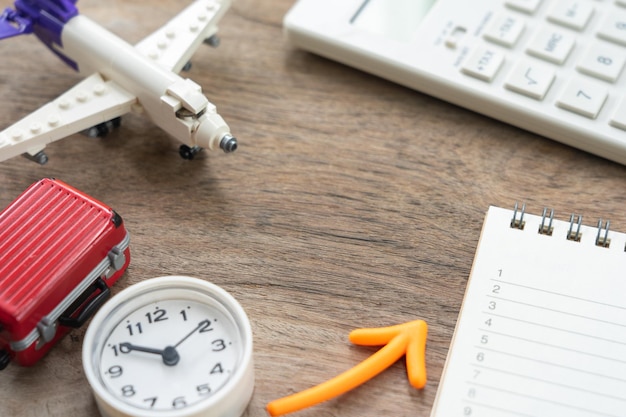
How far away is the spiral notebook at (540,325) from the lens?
514 mm

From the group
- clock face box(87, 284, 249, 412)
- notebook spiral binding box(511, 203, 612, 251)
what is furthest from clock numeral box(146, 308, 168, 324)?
notebook spiral binding box(511, 203, 612, 251)

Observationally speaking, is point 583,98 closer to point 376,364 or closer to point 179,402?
point 376,364

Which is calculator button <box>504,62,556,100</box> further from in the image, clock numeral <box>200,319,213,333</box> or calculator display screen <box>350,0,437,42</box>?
clock numeral <box>200,319,213,333</box>

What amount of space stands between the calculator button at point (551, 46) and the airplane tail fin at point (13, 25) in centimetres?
46

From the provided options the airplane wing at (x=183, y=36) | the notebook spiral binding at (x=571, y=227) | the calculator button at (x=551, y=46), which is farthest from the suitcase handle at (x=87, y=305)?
the calculator button at (x=551, y=46)

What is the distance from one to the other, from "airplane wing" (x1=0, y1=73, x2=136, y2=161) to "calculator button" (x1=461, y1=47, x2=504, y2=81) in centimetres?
30

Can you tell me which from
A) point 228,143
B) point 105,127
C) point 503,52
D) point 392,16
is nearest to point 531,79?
point 503,52

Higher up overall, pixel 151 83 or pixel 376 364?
pixel 151 83

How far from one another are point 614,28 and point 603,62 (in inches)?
2.0

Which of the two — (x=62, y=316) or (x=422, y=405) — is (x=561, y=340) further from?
(x=62, y=316)

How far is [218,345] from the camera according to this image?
1.69ft

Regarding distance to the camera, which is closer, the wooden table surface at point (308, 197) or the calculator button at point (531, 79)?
the wooden table surface at point (308, 197)

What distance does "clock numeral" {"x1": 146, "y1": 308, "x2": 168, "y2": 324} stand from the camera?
529mm

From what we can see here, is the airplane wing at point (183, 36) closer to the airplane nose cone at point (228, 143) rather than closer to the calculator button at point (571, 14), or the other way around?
the airplane nose cone at point (228, 143)
